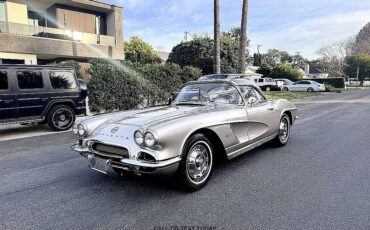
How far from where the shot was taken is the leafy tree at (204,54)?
88.9ft

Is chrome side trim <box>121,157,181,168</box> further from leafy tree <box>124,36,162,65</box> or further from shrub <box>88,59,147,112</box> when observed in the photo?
leafy tree <box>124,36,162,65</box>

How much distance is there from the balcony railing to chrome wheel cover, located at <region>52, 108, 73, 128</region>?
41.4 ft

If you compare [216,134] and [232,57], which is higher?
[232,57]

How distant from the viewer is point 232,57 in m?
27.4

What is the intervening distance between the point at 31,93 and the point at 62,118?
117 cm

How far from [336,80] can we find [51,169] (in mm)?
43157

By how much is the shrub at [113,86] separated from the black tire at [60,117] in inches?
109

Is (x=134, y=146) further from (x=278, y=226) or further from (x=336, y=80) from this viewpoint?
(x=336, y=80)

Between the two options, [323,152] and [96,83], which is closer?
[323,152]

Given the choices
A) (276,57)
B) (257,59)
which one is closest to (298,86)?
(257,59)

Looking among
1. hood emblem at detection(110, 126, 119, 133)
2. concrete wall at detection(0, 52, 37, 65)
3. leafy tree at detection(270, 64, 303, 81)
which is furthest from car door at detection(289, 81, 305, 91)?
hood emblem at detection(110, 126, 119, 133)

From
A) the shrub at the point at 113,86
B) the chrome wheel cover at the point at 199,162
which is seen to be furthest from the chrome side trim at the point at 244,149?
the shrub at the point at 113,86

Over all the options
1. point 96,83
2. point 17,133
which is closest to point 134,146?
point 17,133

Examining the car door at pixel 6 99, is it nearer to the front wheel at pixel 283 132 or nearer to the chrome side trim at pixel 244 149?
the chrome side trim at pixel 244 149
